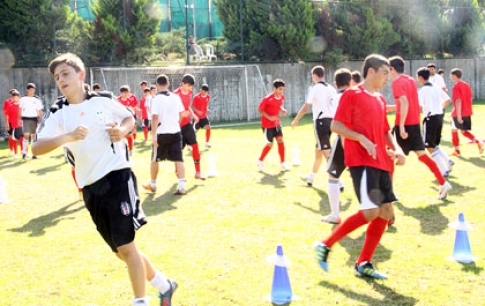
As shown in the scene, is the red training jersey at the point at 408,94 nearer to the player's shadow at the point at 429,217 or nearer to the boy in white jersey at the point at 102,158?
the player's shadow at the point at 429,217

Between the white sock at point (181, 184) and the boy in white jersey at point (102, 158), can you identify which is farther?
the white sock at point (181, 184)

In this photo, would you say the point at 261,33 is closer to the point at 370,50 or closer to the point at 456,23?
the point at 370,50

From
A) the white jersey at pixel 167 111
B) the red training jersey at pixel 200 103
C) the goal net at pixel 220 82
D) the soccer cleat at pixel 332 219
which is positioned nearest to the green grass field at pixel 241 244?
the soccer cleat at pixel 332 219

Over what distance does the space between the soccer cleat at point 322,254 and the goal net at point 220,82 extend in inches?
768

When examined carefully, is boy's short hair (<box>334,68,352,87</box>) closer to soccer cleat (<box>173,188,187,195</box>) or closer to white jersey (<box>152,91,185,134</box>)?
white jersey (<box>152,91,185,134</box>)

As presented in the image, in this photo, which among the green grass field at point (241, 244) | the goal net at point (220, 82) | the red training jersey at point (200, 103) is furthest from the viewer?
the goal net at point (220, 82)

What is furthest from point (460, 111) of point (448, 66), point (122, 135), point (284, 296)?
point (448, 66)

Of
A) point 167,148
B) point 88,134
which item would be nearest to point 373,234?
point 88,134

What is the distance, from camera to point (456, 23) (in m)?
35.4

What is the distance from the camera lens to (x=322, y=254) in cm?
543

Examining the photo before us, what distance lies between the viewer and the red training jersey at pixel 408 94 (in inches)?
335

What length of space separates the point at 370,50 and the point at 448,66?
5706 mm

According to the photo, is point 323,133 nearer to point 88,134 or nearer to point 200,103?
point 88,134

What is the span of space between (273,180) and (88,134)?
6.99m
